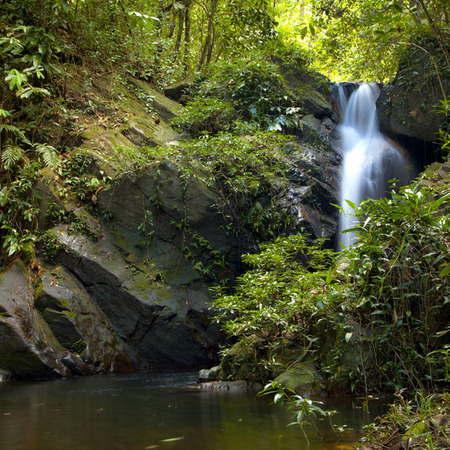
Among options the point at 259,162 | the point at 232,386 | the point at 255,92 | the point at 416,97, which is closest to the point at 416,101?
the point at 416,97

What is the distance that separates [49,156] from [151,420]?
A: 18.8ft

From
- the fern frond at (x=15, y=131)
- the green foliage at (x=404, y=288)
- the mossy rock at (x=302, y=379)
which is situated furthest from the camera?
the fern frond at (x=15, y=131)

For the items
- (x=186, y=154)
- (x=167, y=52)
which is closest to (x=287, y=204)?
(x=186, y=154)

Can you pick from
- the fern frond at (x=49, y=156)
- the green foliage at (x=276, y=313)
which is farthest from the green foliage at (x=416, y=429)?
the fern frond at (x=49, y=156)

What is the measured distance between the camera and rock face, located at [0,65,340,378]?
6488 mm

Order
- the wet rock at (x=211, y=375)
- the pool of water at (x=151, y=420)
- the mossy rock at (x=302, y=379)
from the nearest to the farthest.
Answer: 1. the pool of water at (x=151, y=420)
2. the mossy rock at (x=302, y=379)
3. the wet rock at (x=211, y=375)

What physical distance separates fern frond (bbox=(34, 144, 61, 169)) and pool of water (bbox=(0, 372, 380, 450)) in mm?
4009

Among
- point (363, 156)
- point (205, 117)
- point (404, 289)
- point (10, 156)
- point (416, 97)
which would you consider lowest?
point (404, 289)

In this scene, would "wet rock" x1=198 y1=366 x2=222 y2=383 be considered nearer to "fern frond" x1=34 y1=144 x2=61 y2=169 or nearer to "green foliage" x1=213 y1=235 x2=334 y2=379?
"green foliage" x1=213 y1=235 x2=334 y2=379

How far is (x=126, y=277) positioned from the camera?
7.41 m

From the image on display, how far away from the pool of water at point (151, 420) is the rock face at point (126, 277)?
1.23m

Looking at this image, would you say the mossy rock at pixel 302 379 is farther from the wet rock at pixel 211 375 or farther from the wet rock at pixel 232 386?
the wet rock at pixel 211 375

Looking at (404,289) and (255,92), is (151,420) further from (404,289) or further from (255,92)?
(255,92)

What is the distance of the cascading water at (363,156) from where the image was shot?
10414 mm
